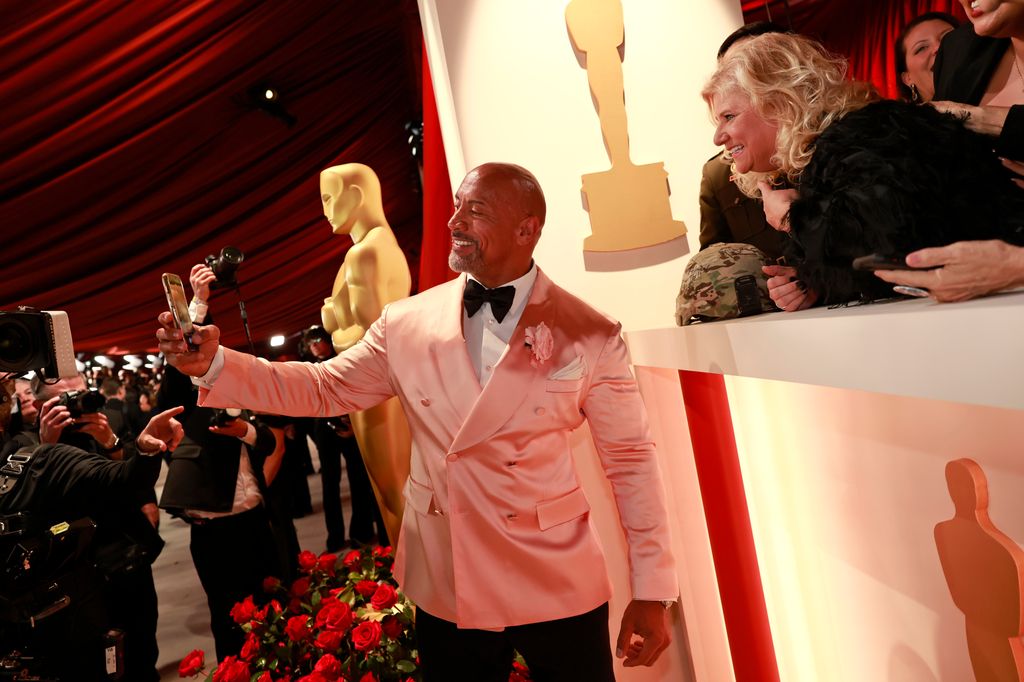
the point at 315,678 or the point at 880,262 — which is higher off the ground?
the point at 880,262

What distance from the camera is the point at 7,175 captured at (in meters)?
2.61

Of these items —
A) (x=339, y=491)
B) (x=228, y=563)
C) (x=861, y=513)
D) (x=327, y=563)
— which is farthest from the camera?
(x=339, y=491)

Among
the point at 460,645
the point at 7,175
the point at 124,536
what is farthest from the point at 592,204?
the point at 124,536

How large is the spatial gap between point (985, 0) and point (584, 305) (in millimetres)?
876

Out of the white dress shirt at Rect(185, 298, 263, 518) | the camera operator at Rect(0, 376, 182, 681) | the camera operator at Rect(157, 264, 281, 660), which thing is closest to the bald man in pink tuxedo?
the camera operator at Rect(0, 376, 182, 681)

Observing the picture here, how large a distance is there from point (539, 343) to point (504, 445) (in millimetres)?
224

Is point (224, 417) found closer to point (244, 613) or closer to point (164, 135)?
point (244, 613)

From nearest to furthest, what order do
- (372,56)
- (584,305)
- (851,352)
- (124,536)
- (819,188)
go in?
(851,352) → (819,188) → (584,305) → (124,536) → (372,56)

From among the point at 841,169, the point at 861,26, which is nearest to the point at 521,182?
the point at 841,169

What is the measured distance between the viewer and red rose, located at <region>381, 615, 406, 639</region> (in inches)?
78.3

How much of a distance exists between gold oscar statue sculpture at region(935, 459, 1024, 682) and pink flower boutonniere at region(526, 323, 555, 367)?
725 mm

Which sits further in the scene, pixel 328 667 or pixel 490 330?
pixel 328 667

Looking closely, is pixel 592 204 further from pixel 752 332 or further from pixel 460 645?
pixel 460 645

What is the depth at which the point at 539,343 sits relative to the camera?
1.39 m
